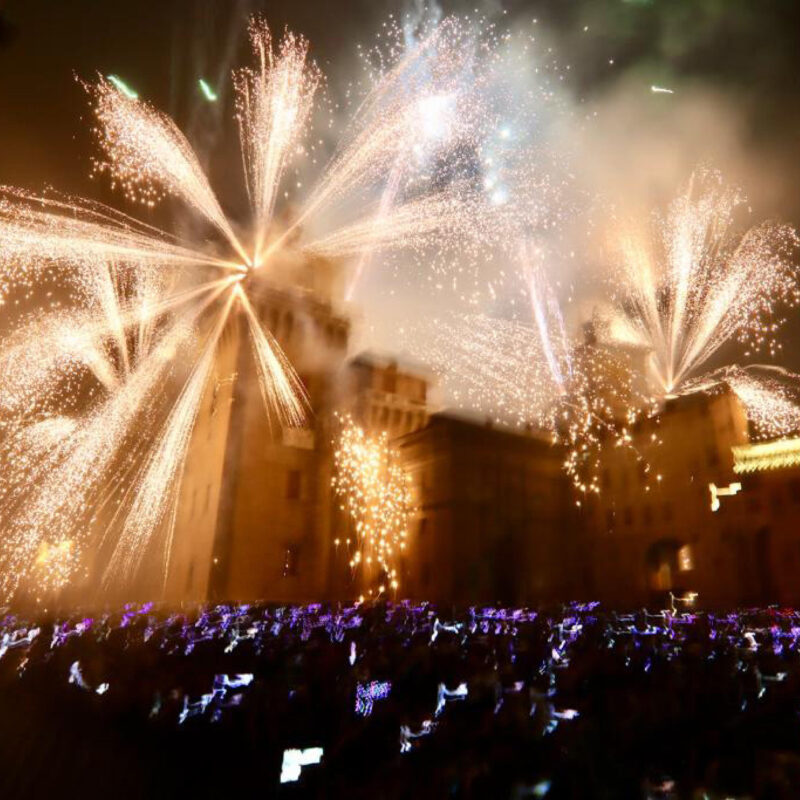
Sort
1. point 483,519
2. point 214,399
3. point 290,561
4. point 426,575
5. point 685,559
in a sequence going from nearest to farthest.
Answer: point 290,561
point 685,559
point 214,399
point 426,575
point 483,519

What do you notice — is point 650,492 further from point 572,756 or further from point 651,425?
point 572,756

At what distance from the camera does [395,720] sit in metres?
7.32

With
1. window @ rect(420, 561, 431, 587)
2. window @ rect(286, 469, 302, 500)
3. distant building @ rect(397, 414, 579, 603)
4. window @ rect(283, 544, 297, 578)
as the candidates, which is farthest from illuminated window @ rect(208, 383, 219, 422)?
window @ rect(420, 561, 431, 587)

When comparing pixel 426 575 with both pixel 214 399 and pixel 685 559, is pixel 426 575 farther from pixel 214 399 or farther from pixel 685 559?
pixel 214 399

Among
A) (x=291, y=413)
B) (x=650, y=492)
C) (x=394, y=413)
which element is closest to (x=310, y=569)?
(x=291, y=413)

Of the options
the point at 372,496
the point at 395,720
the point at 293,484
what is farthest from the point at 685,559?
the point at 395,720

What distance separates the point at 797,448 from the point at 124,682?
98.7ft

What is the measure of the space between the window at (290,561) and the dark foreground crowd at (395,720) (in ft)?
58.1

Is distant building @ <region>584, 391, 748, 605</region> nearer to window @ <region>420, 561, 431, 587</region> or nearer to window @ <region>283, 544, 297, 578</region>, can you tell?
window @ <region>420, 561, 431, 587</region>

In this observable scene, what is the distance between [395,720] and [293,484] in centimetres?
2462

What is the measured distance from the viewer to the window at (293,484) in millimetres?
31109

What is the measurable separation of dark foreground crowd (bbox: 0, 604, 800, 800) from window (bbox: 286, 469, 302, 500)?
19.0m

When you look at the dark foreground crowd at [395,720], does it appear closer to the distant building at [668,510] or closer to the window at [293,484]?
the window at [293,484]

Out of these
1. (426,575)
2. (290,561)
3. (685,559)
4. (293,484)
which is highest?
(293,484)
